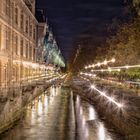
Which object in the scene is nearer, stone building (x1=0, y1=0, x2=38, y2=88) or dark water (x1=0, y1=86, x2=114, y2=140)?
dark water (x1=0, y1=86, x2=114, y2=140)

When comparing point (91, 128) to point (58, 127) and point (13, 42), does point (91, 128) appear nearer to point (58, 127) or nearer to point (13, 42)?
point (58, 127)

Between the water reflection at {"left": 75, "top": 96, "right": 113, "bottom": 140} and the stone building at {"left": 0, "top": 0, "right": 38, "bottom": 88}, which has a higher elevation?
the stone building at {"left": 0, "top": 0, "right": 38, "bottom": 88}

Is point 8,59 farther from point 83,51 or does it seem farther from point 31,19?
point 83,51

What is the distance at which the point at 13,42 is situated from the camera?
2392 inches

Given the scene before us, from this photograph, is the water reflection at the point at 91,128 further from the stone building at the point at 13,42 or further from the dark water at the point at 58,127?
the stone building at the point at 13,42

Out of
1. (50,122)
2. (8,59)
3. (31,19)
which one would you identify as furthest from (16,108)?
(31,19)

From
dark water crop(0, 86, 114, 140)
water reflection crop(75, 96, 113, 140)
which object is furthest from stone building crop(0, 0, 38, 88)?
water reflection crop(75, 96, 113, 140)

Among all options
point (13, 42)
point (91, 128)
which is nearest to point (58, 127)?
point (91, 128)

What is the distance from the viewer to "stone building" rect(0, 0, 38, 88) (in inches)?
2074

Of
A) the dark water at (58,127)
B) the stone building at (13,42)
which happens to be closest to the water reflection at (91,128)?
the dark water at (58,127)

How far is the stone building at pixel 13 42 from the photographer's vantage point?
173ft

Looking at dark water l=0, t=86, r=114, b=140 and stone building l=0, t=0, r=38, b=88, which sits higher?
stone building l=0, t=0, r=38, b=88

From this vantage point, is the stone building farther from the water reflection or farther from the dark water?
the water reflection

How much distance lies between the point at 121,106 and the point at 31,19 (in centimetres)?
6204
